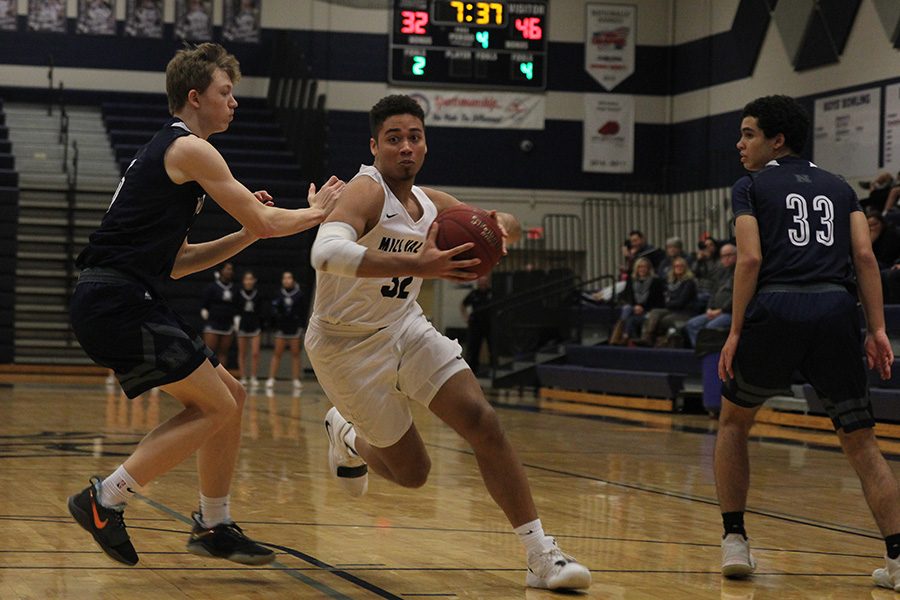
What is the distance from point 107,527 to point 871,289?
8.89 ft

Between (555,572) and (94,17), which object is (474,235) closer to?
(555,572)

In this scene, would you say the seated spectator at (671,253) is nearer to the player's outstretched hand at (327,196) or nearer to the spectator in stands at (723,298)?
the spectator in stands at (723,298)

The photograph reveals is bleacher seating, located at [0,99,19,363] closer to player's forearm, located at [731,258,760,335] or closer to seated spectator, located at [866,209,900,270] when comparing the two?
seated spectator, located at [866,209,900,270]

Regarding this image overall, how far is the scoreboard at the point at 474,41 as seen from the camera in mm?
18453

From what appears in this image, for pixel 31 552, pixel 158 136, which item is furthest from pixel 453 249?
pixel 31 552

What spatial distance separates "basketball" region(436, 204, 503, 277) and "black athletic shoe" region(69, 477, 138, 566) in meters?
1.34

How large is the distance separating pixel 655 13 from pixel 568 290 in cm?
738

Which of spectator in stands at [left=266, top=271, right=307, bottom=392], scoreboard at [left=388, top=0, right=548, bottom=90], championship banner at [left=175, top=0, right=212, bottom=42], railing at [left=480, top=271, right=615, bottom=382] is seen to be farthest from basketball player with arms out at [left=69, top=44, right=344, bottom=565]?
championship banner at [left=175, top=0, right=212, bottom=42]

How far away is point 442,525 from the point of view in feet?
18.3

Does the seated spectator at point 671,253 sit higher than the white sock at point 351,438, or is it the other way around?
the seated spectator at point 671,253

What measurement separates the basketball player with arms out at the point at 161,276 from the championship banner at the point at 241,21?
19.0 meters

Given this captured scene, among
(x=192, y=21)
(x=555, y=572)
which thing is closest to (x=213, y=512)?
(x=555, y=572)

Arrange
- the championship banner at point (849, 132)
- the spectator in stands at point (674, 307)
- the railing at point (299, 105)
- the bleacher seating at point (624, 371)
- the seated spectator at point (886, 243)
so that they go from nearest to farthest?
the seated spectator at point (886, 243)
the bleacher seating at point (624, 371)
the spectator in stands at point (674, 307)
the championship banner at point (849, 132)
the railing at point (299, 105)

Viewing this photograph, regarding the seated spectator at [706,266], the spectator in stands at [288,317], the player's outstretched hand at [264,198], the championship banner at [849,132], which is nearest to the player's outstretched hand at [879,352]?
the player's outstretched hand at [264,198]
